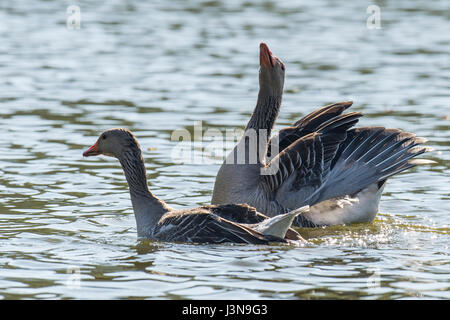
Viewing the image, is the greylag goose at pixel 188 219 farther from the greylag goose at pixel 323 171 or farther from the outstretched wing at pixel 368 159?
the outstretched wing at pixel 368 159

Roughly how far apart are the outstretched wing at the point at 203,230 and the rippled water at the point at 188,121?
0.11 m

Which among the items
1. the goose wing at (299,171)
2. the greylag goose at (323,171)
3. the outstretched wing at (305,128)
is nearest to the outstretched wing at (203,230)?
the greylag goose at (323,171)

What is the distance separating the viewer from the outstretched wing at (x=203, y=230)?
33.0 ft

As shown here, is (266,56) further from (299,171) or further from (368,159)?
(368,159)

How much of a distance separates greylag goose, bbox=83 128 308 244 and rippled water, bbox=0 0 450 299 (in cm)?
14

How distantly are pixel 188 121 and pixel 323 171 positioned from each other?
635cm

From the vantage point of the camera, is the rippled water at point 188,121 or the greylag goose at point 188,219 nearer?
the rippled water at point 188,121

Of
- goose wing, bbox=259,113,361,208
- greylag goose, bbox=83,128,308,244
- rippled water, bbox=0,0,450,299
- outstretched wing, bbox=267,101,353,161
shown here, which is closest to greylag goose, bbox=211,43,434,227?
goose wing, bbox=259,113,361,208

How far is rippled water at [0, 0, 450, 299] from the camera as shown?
920 cm

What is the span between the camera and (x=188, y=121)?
57.7 feet

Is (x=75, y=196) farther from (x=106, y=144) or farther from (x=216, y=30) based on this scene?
(x=216, y=30)

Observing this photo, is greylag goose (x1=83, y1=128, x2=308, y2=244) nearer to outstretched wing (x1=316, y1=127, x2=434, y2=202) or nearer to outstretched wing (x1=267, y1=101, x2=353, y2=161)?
outstretched wing (x1=316, y1=127, x2=434, y2=202)
